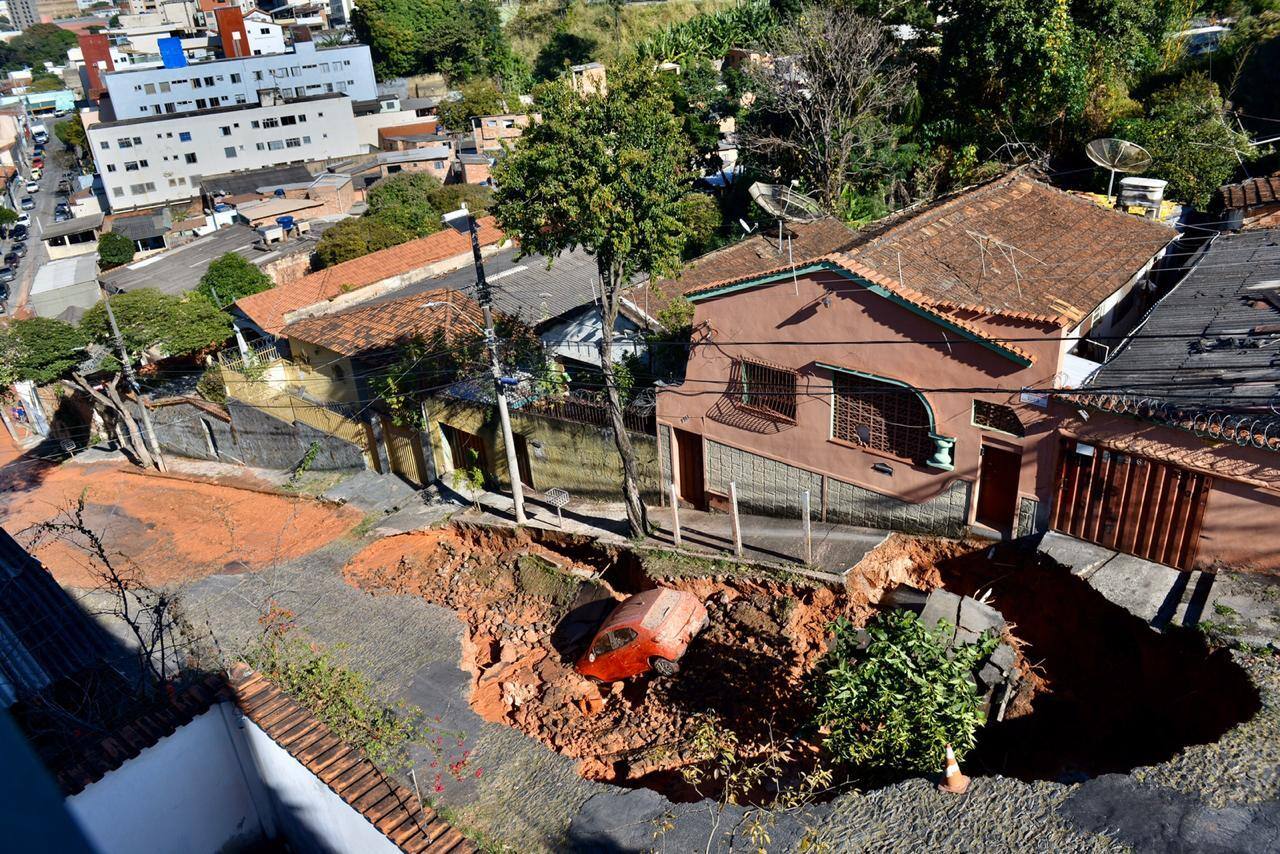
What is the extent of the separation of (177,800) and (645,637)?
7.78 metres

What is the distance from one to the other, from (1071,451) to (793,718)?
5839 millimetres

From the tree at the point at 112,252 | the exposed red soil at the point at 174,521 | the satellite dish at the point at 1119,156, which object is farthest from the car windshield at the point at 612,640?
the tree at the point at 112,252

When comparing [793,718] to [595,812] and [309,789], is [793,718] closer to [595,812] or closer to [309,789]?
[595,812]

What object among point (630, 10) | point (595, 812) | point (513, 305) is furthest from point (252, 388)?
point (630, 10)

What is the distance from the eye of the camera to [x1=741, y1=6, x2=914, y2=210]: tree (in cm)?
2522

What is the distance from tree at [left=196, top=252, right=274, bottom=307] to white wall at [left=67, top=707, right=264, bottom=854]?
1290 inches

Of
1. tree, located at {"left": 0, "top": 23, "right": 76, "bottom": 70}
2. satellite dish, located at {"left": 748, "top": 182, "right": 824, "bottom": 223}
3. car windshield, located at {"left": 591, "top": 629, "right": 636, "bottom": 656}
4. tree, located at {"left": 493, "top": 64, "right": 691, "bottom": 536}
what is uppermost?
tree, located at {"left": 0, "top": 23, "right": 76, "bottom": 70}

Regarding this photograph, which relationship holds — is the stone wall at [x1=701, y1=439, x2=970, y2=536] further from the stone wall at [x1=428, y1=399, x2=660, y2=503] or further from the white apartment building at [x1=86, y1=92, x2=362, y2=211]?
the white apartment building at [x1=86, y1=92, x2=362, y2=211]

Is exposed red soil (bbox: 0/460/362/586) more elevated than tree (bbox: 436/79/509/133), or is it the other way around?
tree (bbox: 436/79/509/133)

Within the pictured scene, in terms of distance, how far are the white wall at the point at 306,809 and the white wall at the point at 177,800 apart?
26 centimetres

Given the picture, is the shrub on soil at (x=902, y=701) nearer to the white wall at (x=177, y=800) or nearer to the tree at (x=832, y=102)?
the white wall at (x=177, y=800)

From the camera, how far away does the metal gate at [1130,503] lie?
1241 cm

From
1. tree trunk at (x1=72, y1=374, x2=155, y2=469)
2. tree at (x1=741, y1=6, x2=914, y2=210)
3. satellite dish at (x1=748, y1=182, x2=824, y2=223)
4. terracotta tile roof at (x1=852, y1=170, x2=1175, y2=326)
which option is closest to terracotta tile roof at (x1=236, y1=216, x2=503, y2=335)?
tree trunk at (x1=72, y1=374, x2=155, y2=469)

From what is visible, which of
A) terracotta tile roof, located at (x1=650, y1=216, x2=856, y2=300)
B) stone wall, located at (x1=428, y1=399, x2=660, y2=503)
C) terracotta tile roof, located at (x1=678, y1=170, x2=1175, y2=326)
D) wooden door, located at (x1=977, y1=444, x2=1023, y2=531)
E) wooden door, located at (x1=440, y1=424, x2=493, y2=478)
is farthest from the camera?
wooden door, located at (x1=440, y1=424, x2=493, y2=478)
